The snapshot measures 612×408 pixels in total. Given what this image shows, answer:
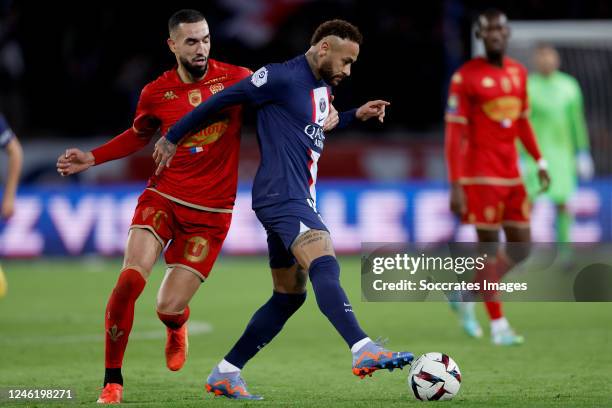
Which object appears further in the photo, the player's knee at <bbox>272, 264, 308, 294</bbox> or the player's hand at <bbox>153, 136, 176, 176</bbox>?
the player's knee at <bbox>272, 264, 308, 294</bbox>

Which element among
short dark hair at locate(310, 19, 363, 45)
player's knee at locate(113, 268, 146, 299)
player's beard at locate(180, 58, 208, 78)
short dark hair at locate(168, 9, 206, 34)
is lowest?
player's knee at locate(113, 268, 146, 299)

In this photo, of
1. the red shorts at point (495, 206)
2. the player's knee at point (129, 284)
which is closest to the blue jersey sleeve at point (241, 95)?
the player's knee at point (129, 284)

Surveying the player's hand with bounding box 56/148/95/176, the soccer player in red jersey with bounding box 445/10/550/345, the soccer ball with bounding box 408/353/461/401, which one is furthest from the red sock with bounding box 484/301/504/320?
the player's hand with bounding box 56/148/95/176

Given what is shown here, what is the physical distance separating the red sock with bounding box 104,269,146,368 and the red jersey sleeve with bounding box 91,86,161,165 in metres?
0.85

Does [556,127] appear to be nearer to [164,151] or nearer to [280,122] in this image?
[280,122]

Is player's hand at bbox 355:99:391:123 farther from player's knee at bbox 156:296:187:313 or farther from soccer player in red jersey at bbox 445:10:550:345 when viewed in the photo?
soccer player in red jersey at bbox 445:10:550:345

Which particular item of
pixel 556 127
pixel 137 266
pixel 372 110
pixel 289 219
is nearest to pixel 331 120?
pixel 372 110

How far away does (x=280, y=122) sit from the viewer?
6.35m

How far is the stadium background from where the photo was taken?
7898mm

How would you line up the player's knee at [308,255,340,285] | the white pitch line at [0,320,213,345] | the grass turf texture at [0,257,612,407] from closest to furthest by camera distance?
the player's knee at [308,255,340,285] < the grass turf texture at [0,257,612,407] < the white pitch line at [0,320,213,345]

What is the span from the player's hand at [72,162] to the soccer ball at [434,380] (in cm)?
216

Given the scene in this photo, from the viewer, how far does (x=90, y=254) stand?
688 inches

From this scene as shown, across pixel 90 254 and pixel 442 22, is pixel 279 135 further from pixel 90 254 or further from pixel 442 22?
pixel 442 22

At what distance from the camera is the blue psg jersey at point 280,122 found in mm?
6297
